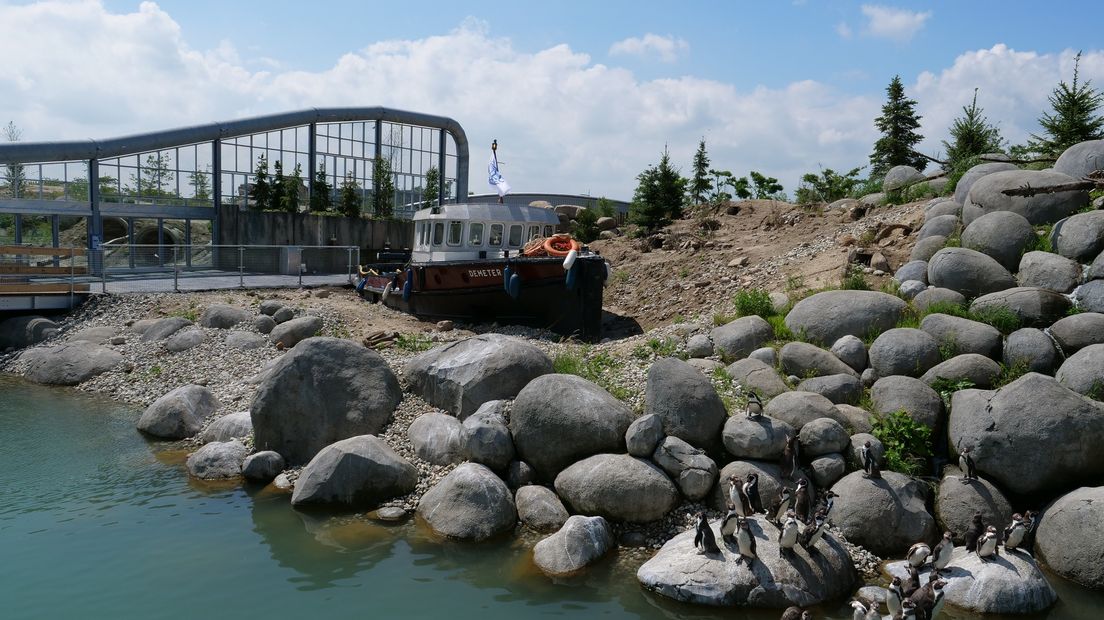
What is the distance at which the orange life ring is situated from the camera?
19.0m

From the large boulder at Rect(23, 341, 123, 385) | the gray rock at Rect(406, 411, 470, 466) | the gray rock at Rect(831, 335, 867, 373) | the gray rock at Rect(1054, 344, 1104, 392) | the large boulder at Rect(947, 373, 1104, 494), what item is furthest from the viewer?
the large boulder at Rect(23, 341, 123, 385)

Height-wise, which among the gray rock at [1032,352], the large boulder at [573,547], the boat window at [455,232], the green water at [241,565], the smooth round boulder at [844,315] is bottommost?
the green water at [241,565]

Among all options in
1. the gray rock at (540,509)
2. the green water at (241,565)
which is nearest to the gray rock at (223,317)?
the green water at (241,565)

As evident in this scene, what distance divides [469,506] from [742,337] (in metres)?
5.86

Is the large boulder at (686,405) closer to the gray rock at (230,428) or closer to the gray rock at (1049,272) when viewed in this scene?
the gray rock at (230,428)

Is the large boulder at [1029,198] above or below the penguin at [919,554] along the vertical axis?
above

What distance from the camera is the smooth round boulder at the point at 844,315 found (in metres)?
12.9

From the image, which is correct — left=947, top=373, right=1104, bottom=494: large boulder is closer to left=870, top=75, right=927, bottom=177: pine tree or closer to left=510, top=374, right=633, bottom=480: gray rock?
left=510, top=374, right=633, bottom=480: gray rock

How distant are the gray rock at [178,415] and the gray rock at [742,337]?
28.6ft

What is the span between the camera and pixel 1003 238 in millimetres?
14102

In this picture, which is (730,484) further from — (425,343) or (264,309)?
(264,309)

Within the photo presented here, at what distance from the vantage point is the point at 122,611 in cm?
746

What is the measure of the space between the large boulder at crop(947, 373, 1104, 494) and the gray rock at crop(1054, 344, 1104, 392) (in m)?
0.89

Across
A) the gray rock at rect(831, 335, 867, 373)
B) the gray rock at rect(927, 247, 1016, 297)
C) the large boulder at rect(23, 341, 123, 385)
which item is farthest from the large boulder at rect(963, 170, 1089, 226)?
the large boulder at rect(23, 341, 123, 385)
